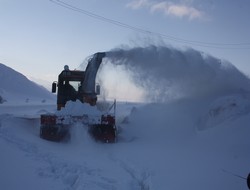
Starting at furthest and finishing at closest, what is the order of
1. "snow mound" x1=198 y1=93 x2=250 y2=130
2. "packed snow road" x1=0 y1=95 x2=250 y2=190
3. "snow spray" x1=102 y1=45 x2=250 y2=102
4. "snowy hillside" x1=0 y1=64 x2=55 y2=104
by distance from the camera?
"snowy hillside" x1=0 y1=64 x2=55 y2=104 → "snow spray" x1=102 y1=45 x2=250 y2=102 → "snow mound" x1=198 y1=93 x2=250 y2=130 → "packed snow road" x1=0 y1=95 x2=250 y2=190

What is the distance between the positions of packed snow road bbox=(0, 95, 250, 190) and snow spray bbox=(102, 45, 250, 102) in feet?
2.18

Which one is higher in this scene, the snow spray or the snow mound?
the snow spray

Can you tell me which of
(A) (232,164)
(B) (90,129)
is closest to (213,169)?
(A) (232,164)

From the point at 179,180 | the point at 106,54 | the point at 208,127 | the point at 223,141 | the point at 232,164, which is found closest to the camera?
the point at 179,180

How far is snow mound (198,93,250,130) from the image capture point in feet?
40.3

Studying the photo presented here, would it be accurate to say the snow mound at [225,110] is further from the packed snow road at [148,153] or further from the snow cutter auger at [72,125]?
the snow cutter auger at [72,125]

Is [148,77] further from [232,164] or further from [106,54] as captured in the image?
[232,164]

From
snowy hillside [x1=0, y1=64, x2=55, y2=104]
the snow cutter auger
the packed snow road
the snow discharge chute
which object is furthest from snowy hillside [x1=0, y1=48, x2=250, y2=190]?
snowy hillside [x1=0, y1=64, x2=55, y2=104]

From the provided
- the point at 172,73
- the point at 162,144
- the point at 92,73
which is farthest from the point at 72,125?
the point at 172,73

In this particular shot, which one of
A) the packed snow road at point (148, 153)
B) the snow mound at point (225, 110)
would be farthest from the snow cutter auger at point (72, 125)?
the snow mound at point (225, 110)

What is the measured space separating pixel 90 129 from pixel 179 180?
583cm

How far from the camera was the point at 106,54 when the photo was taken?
1514cm

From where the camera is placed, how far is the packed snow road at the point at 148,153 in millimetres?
7443

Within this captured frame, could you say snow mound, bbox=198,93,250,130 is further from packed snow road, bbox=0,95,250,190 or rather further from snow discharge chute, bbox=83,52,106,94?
snow discharge chute, bbox=83,52,106,94
